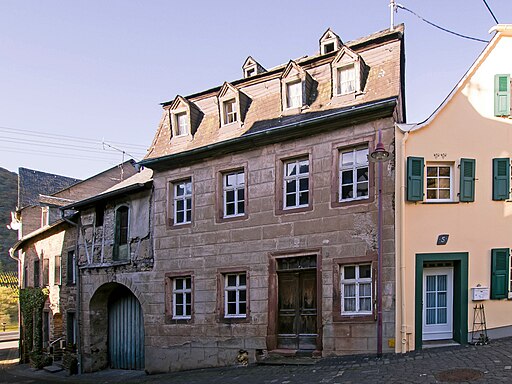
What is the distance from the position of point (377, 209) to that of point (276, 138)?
11.5ft

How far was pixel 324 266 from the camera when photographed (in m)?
12.9

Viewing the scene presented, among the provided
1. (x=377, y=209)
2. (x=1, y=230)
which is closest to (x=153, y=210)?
(x=377, y=209)

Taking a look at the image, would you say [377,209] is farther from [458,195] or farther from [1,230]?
[1,230]

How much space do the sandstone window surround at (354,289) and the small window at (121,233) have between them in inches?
342

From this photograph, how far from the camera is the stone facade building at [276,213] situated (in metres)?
12.4

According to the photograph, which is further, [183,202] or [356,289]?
[183,202]

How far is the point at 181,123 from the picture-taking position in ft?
56.8

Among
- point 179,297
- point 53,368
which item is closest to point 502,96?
point 179,297

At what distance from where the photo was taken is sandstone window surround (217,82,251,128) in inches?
612

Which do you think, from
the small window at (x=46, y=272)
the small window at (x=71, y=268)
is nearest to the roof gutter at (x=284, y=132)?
the small window at (x=71, y=268)

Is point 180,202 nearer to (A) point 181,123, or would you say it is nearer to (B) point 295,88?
(A) point 181,123

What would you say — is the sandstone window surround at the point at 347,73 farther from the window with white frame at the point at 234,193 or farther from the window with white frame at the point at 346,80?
the window with white frame at the point at 234,193

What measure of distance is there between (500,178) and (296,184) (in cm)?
501

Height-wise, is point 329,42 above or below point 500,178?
above
